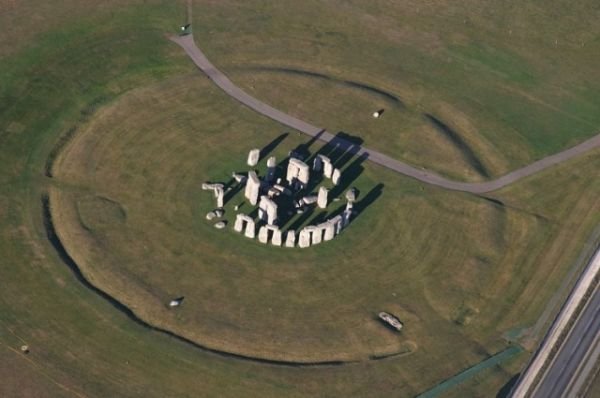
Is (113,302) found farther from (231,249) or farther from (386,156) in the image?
(386,156)

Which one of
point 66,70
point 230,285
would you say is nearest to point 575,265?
point 230,285

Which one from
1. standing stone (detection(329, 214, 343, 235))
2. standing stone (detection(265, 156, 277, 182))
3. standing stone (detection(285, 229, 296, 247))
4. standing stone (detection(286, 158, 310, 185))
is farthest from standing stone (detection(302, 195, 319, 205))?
standing stone (detection(285, 229, 296, 247))

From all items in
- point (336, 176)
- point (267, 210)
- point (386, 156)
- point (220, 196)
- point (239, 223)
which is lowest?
point (239, 223)

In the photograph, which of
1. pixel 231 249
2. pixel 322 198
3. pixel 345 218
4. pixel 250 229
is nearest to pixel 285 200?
pixel 322 198

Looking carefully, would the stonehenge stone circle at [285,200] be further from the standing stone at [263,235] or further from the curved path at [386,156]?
the curved path at [386,156]

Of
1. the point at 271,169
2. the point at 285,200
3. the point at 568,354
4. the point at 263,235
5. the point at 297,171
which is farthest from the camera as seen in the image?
the point at 271,169

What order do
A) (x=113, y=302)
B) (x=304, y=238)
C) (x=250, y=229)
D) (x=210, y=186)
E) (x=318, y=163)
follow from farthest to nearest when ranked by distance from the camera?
(x=318, y=163) < (x=210, y=186) < (x=250, y=229) < (x=304, y=238) < (x=113, y=302)

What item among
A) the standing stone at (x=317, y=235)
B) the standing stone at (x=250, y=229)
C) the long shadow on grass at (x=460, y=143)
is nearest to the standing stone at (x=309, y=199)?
the standing stone at (x=317, y=235)
